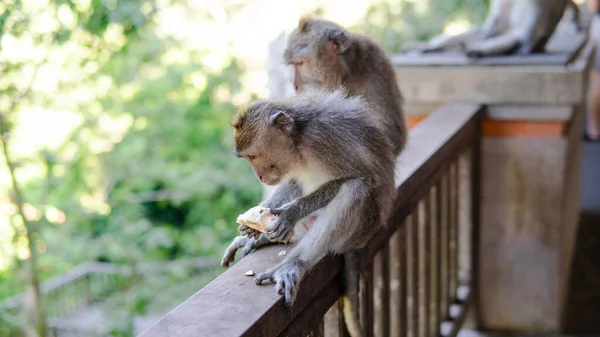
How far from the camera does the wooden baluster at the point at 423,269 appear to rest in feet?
8.92

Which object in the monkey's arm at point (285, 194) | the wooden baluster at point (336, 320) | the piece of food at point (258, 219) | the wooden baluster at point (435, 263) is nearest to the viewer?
the piece of food at point (258, 219)

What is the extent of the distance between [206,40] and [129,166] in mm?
1395

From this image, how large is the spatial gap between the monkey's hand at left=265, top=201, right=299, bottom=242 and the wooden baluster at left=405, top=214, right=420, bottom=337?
31.6 inches

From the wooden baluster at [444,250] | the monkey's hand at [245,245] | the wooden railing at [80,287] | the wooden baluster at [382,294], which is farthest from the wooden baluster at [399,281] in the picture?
the wooden railing at [80,287]

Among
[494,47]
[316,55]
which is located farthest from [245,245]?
[494,47]

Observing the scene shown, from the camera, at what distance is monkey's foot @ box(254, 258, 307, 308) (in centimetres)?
151

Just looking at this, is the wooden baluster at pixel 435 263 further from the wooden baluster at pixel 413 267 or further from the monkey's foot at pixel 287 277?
the monkey's foot at pixel 287 277

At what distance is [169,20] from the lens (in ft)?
20.7

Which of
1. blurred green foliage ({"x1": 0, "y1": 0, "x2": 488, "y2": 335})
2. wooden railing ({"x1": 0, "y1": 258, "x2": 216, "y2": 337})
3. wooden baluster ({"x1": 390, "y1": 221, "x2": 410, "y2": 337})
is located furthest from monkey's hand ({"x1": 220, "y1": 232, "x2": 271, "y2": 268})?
wooden railing ({"x1": 0, "y1": 258, "x2": 216, "y2": 337})

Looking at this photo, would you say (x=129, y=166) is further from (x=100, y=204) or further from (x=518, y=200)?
(x=518, y=200)

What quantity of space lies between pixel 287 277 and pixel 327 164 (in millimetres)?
438

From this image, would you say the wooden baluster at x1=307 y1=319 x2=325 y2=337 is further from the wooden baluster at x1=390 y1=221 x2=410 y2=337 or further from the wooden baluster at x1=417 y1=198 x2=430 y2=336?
the wooden baluster at x1=417 y1=198 x2=430 y2=336

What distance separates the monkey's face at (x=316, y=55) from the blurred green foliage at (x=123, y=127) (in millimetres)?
1576

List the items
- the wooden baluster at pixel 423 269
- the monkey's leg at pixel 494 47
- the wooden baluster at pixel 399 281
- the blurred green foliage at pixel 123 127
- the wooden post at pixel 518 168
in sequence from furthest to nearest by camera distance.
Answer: the blurred green foliage at pixel 123 127
the monkey's leg at pixel 494 47
the wooden post at pixel 518 168
the wooden baluster at pixel 423 269
the wooden baluster at pixel 399 281
